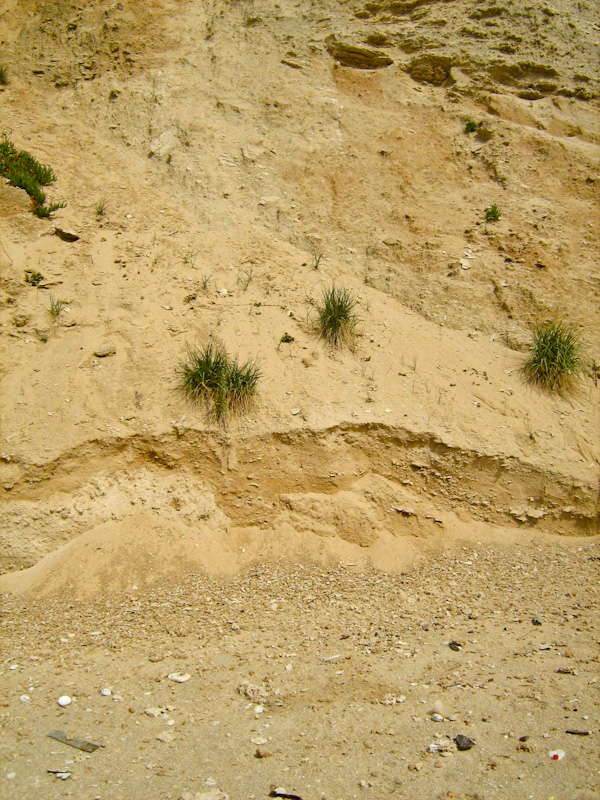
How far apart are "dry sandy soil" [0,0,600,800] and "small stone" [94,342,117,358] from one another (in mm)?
67

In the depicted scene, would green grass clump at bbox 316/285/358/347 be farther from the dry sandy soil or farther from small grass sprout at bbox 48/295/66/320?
small grass sprout at bbox 48/295/66/320

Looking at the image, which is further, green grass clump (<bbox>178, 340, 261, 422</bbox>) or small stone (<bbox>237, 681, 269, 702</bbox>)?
green grass clump (<bbox>178, 340, 261, 422</bbox>)

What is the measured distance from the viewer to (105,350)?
5996 millimetres

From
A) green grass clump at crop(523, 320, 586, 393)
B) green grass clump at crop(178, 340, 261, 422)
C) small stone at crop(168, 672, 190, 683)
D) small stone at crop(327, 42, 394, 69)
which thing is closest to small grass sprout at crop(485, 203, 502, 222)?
green grass clump at crop(523, 320, 586, 393)

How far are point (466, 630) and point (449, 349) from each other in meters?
3.03

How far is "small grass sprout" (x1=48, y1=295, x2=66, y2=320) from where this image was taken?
20.3 feet

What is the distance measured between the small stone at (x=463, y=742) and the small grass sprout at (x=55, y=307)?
494 centimetres

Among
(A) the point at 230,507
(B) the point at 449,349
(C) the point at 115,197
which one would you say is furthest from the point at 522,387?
(C) the point at 115,197

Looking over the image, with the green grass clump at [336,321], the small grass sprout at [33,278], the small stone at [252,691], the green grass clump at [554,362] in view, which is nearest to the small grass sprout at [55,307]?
the small grass sprout at [33,278]

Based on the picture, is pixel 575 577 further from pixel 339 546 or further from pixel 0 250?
pixel 0 250

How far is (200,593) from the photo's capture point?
4941mm

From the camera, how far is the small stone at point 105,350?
5.98m

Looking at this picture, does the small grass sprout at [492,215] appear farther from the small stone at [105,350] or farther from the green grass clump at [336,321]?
the small stone at [105,350]

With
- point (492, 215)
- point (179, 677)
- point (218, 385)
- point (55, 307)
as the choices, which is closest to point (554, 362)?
point (492, 215)
